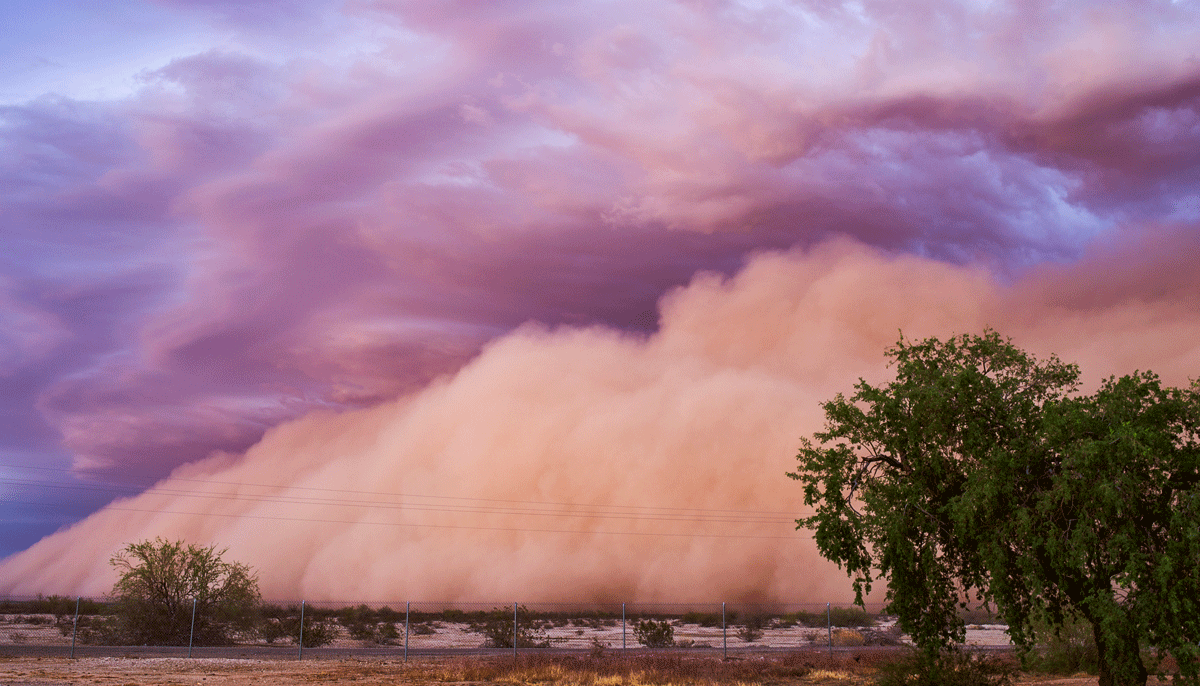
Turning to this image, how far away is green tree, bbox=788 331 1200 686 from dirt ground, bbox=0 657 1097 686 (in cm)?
1063

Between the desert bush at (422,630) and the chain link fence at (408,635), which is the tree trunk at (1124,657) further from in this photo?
the desert bush at (422,630)

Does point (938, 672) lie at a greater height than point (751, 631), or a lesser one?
greater

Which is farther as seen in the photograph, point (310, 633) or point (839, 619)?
point (839, 619)

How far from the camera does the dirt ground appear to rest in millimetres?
33000

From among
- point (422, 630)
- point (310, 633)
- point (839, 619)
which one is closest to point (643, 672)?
point (310, 633)

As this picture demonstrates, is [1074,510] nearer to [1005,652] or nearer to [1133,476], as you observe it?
[1133,476]

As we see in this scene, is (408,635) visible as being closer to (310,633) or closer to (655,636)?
(310,633)

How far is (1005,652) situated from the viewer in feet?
173

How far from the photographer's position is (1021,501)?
25109 mm

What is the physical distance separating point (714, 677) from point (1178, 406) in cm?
2035

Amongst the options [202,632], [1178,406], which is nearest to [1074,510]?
[1178,406]

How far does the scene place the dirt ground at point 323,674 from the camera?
3300cm

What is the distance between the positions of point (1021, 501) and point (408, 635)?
45.0m

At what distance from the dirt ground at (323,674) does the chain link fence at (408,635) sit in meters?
4.37
